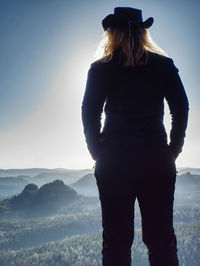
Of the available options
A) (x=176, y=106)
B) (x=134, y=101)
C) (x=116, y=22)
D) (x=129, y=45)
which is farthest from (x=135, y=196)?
(x=116, y=22)

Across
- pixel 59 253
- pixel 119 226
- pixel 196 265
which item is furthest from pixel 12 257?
pixel 119 226

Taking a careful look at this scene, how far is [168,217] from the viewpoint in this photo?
Answer: 2.23m

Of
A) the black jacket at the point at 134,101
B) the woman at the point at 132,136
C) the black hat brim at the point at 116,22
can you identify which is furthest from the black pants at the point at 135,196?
the black hat brim at the point at 116,22

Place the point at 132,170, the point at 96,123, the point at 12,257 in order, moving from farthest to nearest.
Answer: the point at 12,257 → the point at 96,123 → the point at 132,170

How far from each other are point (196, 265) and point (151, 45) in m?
152

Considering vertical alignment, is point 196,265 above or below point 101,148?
below

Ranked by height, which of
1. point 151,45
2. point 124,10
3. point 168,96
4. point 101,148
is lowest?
point 101,148

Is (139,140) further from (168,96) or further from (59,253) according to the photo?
(59,253)

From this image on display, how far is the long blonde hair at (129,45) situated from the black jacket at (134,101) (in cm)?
7

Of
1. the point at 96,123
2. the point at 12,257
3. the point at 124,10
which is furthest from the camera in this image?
the point at 12,257

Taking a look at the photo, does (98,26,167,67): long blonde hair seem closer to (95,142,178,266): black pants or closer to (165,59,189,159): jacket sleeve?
(165,59,189,159): jacket sleeve

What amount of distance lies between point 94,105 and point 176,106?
95 centimetres

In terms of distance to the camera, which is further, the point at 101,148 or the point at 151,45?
the point at 151,45

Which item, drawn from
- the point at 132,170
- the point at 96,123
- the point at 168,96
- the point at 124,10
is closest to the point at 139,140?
the point at 132,170
